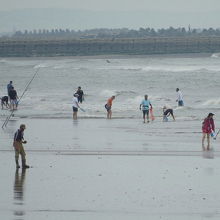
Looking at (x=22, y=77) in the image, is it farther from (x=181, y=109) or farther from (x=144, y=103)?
(x=144, y=103)

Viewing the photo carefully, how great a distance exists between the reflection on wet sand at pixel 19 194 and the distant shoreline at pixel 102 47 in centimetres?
9174

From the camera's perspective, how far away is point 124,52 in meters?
109

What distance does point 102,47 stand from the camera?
10912 centimetres

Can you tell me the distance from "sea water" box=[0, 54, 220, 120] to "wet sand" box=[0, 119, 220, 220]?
23.1 ft

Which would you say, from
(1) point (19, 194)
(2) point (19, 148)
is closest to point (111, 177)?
(1) point (19, 194)

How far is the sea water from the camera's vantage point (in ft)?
105

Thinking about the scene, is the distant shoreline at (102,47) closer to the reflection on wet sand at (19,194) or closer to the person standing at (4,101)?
the person standing at (4,101)

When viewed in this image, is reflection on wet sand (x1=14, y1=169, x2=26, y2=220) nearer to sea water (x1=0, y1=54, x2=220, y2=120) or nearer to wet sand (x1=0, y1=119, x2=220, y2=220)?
wet sand (x1=0, y1=119, x2=220, y2=220)

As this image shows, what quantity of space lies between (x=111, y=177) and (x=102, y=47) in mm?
93442

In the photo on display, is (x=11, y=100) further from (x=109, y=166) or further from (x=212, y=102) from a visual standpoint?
(x=109, y=166)

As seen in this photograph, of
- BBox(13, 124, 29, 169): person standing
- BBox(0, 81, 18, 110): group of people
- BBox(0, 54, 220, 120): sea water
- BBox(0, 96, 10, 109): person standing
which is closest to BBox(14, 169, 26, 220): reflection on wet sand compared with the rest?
→ BBox(13, 124, 29, 169): person standing

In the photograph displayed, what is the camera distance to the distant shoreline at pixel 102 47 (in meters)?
108

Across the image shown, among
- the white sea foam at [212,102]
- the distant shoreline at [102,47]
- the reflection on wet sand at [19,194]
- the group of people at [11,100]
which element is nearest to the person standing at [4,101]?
the group of people at [11,100]

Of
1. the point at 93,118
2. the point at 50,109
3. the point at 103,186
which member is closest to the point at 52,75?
the point at 50,109
